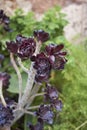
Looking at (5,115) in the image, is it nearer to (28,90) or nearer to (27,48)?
(28,90)

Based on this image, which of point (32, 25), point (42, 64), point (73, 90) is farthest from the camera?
point (32, 25)

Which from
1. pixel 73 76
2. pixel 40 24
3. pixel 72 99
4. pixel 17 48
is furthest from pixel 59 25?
pixel 17 48

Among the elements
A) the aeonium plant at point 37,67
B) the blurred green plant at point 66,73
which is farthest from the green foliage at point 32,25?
the aeonium plant at point 37,67

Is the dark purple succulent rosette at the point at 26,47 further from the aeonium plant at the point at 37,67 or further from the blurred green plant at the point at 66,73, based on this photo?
the blurred green plant at the point at 66,73

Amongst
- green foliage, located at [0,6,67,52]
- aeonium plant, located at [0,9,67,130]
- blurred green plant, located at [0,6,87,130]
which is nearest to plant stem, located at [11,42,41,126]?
aeonium plant, located at [0,9,67,130]

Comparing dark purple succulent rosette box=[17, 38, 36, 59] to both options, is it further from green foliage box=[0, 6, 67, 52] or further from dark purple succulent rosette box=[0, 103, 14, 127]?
green foliage box=[0, 6, 67, 52]

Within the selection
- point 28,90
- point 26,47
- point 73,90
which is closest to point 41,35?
point 26,47

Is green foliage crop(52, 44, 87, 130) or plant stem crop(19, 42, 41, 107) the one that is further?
green foliage crop(52, 44, 87, 130)

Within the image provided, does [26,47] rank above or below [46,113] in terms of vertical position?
above

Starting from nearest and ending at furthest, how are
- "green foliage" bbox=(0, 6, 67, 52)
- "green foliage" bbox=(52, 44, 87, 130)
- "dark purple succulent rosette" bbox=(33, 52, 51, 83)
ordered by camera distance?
"dark purple succulent rosette" bbox=(33, 52, 51, 83) → "green foliage" bbox=(52, 44, 87, 130) → "green foliage" bbox=(0, 6, 67, 52)

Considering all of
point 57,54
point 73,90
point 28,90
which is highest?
point 57,54
